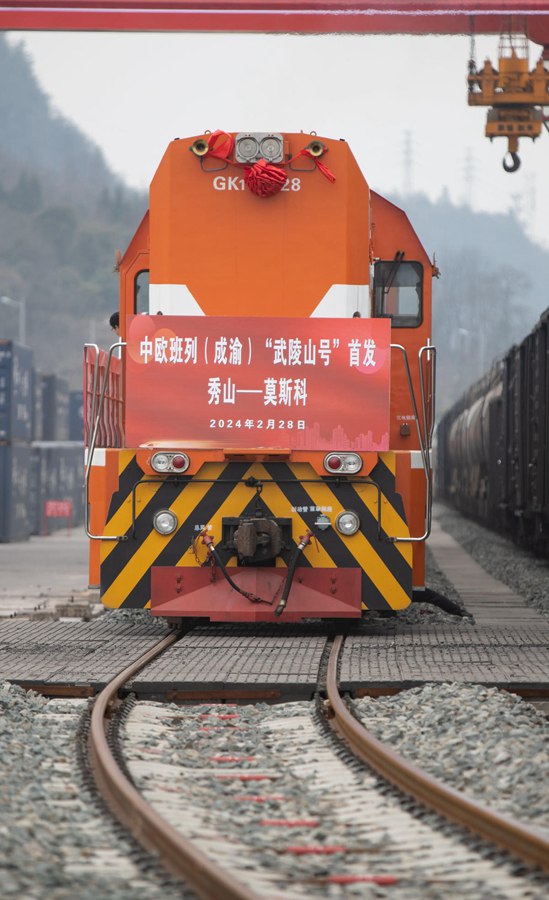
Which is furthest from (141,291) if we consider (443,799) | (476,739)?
(443,799)

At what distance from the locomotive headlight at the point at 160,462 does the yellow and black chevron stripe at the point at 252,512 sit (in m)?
0.10

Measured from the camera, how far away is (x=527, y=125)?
19.9 meters

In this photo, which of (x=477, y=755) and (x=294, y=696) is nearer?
(x=477, y=755)

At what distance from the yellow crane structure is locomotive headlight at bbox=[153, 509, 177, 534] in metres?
12.5

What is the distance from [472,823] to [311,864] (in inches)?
23.4

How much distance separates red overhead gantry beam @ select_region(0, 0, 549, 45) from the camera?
Result: 1617cm

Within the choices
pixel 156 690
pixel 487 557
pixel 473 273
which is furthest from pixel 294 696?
pixel 473 273

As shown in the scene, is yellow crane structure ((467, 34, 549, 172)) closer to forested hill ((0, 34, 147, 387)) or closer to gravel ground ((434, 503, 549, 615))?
gravel ground ((434, 503, 549, 615))

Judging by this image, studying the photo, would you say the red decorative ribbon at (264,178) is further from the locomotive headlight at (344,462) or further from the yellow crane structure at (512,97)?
the yellow crane structure at (512,97)

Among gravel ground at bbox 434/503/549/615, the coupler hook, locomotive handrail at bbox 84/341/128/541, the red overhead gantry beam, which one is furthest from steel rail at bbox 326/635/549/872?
the red overhead gantry beam

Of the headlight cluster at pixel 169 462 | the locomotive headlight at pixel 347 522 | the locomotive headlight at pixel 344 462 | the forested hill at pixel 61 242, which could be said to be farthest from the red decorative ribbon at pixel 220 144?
the forested hill at pixel 61 242

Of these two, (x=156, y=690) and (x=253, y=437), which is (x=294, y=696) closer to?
(x=156, y=690)

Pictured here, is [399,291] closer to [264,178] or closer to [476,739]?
[264,178]

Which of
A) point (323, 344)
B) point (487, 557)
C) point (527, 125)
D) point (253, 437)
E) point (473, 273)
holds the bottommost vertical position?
point (487, 557)
